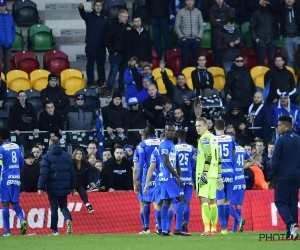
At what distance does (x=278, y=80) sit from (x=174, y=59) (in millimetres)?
3073

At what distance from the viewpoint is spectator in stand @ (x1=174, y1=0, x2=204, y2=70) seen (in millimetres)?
29484

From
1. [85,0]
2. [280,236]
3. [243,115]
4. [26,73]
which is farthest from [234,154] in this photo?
[85,0]

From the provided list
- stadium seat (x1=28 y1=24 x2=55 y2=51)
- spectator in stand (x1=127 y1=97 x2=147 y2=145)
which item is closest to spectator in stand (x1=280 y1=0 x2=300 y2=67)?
spectator in stand (x1=127 y1=97 x2=147 y2=145)

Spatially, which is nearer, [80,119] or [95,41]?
[80,119]

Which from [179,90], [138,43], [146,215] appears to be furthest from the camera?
[138,43]

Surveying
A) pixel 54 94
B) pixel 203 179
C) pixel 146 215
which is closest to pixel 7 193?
pixel 146 215

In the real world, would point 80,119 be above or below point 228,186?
above

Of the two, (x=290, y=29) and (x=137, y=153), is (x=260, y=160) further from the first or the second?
(x=290, y=29)

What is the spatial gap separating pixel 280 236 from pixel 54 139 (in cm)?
468

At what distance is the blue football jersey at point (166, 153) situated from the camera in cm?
2016

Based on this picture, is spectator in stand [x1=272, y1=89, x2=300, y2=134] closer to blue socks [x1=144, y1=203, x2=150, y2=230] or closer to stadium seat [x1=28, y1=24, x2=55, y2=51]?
blue socks [x1=144, y1=203, x2=150, y2=230]

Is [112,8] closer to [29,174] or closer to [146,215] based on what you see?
[29,174]

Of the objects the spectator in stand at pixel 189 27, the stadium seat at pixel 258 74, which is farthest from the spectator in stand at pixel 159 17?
the stadium seat at pixel 258 74

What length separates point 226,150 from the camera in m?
20.9
